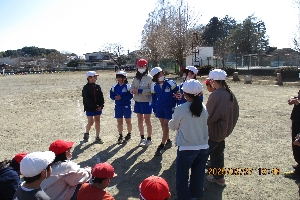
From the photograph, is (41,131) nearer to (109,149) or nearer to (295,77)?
(109,149)

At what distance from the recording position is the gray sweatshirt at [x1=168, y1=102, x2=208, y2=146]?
143 inches

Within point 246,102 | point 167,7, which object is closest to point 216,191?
point 246,102

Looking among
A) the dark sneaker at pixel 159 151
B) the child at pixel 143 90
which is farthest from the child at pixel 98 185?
the child at pixel 143 90

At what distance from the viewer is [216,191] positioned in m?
4.27

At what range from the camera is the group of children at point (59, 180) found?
2.46m

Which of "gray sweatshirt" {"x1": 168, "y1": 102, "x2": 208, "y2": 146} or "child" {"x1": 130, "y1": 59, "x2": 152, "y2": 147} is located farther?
"child" {"x1": 130, "y1": 59, "x2": 152, "y2": 147}

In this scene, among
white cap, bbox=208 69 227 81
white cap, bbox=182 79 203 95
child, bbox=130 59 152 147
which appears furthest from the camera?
child, bbox=130 59 152 147

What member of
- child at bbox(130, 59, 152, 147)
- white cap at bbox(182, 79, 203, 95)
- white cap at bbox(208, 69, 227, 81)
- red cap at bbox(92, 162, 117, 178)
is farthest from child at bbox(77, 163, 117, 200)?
child at bbox(130, 59, 152, 147)

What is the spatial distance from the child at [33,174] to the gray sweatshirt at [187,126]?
170cm

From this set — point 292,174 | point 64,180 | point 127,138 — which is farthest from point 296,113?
point 127,138

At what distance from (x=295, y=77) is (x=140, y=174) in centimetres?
2101

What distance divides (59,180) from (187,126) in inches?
65.7

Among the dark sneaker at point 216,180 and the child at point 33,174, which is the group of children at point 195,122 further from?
the child at point 33,174
